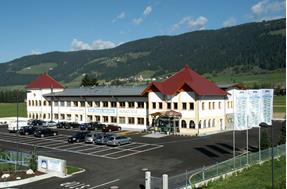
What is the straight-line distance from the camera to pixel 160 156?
1578 inches

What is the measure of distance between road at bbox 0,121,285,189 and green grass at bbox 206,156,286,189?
460 centimetres

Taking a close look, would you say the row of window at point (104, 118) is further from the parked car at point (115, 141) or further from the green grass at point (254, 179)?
the green grass at point (254, 179)

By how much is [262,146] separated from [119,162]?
1391 centimetres

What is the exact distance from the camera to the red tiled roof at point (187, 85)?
192ft

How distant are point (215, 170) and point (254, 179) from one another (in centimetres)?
277

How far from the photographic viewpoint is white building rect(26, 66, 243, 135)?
192 ft

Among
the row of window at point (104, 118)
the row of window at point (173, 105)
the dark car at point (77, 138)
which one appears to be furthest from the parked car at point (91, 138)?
the row of window at point (104, 118)

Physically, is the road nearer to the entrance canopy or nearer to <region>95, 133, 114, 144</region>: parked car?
<region>95, 133, 114, 144</region>: parked car

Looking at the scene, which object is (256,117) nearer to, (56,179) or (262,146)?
(262,146)

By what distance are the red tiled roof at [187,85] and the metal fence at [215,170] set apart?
72.1ft

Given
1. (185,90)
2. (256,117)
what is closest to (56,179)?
(185,90)

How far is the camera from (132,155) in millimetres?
41031

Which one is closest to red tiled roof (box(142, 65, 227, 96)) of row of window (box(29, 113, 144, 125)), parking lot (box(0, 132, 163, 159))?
row of window (box(29, 113, 144, 125))

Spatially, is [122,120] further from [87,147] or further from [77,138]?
[87,147]
